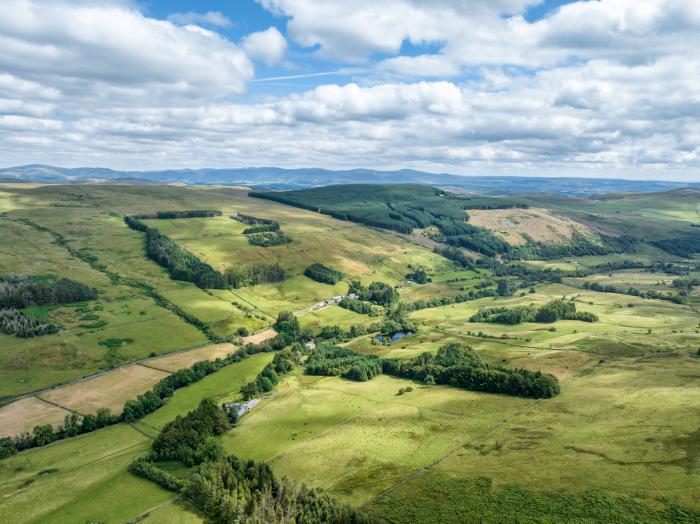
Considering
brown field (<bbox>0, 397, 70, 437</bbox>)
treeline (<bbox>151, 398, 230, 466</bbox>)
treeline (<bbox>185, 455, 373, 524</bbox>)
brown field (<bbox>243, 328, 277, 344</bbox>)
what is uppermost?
treeline (<bbox>185, 455, 373, 524</bbox>)

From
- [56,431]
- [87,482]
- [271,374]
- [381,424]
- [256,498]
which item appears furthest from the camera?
[271,374]

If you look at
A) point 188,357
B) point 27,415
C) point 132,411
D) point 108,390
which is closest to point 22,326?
point 108,390

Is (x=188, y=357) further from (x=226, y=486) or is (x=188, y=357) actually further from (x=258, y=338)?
(x=226, y=486)

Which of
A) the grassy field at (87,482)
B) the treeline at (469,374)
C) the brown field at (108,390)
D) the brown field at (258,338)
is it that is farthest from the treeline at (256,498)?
the brown field at (258,338)

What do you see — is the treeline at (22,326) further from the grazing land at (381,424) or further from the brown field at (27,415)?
the brown field at (27,415)

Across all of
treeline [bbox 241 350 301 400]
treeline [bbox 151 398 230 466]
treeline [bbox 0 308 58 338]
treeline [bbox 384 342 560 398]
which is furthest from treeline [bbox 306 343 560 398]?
treeline [bbox 0 308 58 338]

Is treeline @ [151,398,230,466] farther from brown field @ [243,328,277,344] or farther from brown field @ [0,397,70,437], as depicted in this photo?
brown field @ [243,328,277,344]
